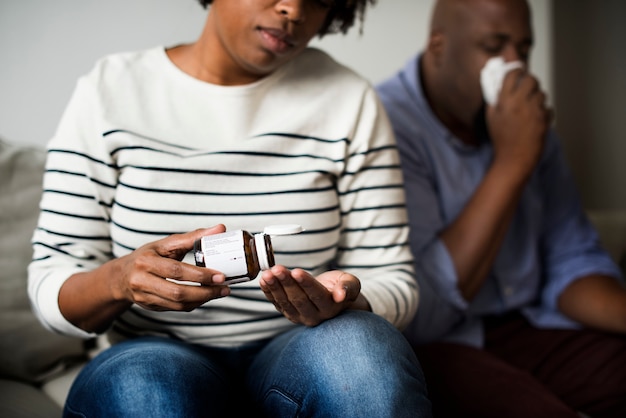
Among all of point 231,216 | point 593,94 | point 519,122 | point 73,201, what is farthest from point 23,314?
point 593,94

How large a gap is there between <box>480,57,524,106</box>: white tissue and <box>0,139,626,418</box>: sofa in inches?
38.1

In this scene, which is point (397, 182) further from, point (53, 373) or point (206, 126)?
point (53, 373)

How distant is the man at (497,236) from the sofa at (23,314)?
671 millimetres

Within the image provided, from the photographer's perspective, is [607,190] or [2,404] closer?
[2,404]

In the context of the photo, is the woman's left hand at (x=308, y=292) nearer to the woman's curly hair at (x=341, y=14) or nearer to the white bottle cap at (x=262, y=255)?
the white bottle cap at (x=262, y=255)

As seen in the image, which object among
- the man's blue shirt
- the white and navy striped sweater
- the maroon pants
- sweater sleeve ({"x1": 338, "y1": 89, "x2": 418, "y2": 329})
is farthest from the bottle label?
the man's blue shirt

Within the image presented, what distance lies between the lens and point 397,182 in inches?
44.6

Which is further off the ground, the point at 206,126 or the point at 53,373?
the point at 206,126

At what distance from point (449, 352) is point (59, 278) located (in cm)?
74

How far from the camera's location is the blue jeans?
0.78 metres

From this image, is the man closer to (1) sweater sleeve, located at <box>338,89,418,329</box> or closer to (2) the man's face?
(2) the man's face

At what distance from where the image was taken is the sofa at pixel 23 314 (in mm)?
1182

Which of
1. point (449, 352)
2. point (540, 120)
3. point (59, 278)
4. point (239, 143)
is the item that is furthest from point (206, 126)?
point (540, 120)

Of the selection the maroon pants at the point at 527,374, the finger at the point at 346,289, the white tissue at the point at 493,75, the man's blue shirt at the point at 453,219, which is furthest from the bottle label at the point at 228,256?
the white tissue at the point at 493,75
